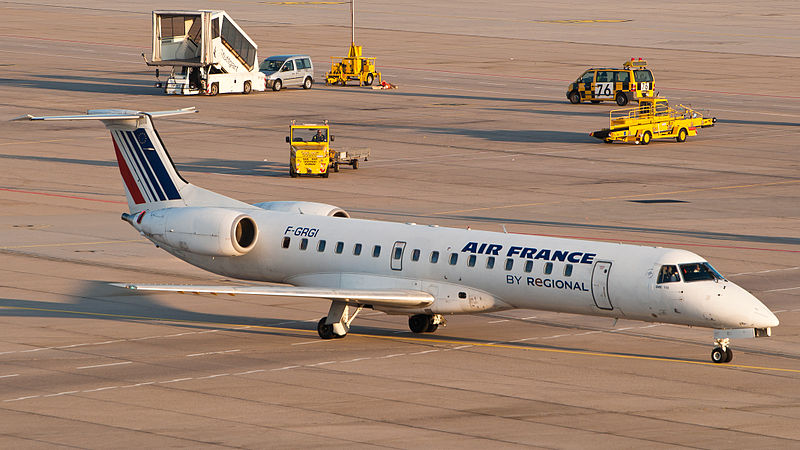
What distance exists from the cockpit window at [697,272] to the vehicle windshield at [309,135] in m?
34.4

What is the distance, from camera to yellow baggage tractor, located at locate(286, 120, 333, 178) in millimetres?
62812

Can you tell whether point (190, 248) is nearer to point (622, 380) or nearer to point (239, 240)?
point (239, 240)

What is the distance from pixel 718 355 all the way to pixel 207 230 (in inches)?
509

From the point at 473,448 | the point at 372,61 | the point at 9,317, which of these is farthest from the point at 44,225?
the point at 372,61

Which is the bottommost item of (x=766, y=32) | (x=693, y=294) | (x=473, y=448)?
(x=473, y=448)

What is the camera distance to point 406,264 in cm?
3384

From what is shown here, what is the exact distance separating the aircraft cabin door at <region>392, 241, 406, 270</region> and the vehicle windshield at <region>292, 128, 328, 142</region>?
2982cm

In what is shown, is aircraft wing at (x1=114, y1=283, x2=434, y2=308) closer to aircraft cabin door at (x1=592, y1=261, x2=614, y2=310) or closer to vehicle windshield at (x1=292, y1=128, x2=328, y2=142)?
aircraft cabin door at (x1=592, y1=261, x2=614, y2=310)

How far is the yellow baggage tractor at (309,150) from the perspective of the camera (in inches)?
2473

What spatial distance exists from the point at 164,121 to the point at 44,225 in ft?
99.7

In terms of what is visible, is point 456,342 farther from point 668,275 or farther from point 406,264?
point 668,275

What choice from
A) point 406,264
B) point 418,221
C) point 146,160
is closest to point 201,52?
point 418,221

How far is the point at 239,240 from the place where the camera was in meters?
35.7

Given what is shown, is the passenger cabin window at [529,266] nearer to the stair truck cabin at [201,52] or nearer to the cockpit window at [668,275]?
the cockpit window at [668,275]
